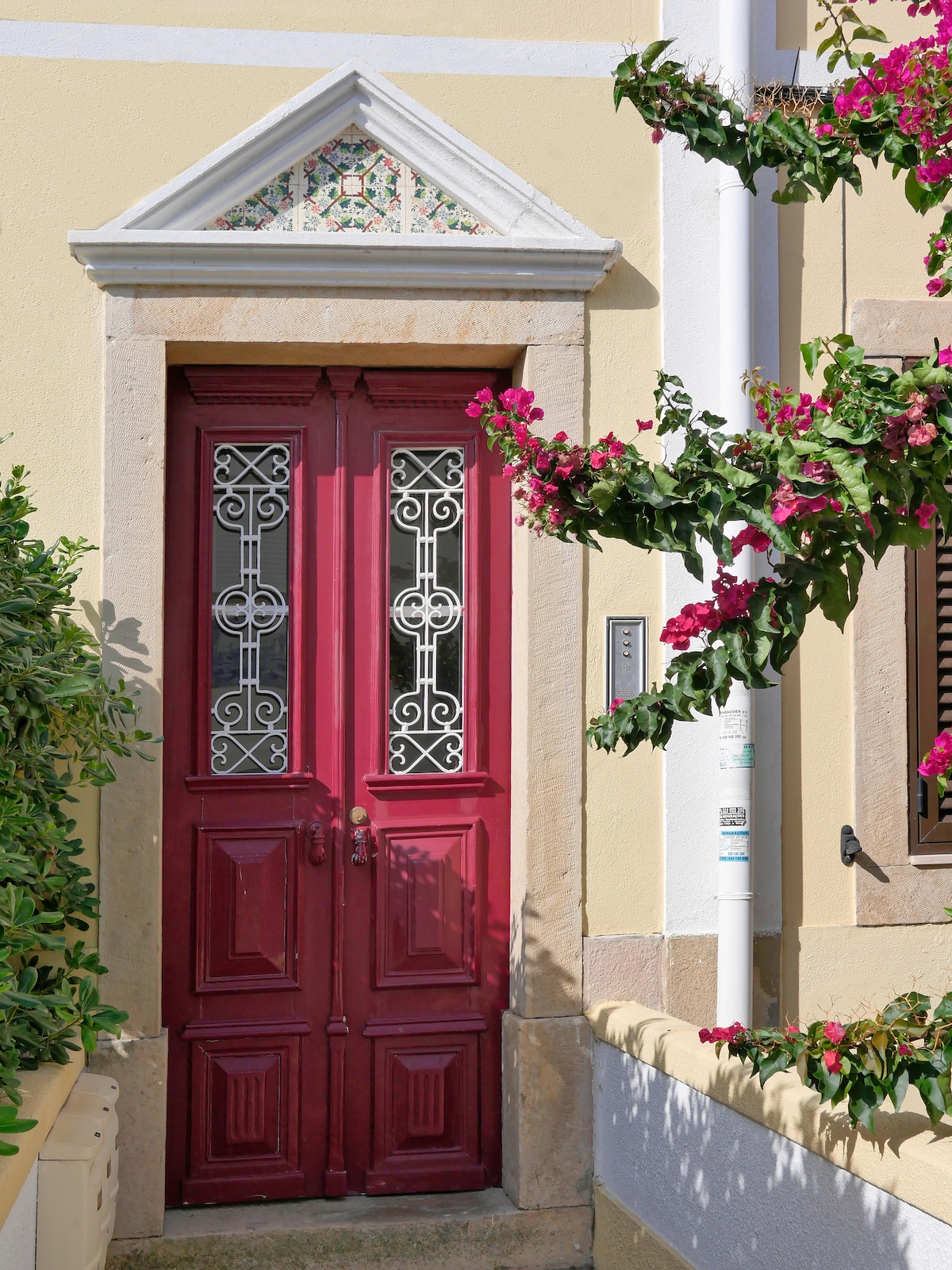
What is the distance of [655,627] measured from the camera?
14.2 feet

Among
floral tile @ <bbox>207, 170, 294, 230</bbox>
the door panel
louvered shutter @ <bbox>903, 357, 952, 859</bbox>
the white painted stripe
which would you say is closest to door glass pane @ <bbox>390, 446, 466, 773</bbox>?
the door panel

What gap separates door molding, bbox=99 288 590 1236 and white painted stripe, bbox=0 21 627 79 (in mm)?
784

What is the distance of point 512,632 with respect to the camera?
14.6 ft

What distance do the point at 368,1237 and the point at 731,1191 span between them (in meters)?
1.42

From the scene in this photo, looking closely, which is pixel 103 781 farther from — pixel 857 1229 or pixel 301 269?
pixel 857 1229

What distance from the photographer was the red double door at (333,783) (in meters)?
4.29

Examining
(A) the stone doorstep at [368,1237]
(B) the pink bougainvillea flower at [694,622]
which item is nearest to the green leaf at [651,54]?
(B) the pink bougainvillea flower at [694,622]

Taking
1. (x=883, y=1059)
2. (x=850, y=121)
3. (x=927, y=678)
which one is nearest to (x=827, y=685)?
(x=927, y=678)

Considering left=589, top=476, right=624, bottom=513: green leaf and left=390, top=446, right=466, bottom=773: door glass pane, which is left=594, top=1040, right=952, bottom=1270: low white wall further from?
left=589, top=476, right=624, bottom=513: green leaf

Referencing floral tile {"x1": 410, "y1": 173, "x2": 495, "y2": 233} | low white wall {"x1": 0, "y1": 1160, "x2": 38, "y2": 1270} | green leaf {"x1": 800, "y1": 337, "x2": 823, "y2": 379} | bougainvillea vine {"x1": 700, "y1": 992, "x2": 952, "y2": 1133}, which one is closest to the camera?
green leaf {"x1": 800, "y1": 337, "x2": 823, "y2": 379}

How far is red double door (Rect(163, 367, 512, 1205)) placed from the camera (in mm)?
4289

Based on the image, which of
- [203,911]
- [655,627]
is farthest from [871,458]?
[203,911]

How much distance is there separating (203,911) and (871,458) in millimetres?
3004

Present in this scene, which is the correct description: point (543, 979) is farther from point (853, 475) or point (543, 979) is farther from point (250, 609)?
point (853, 475)
